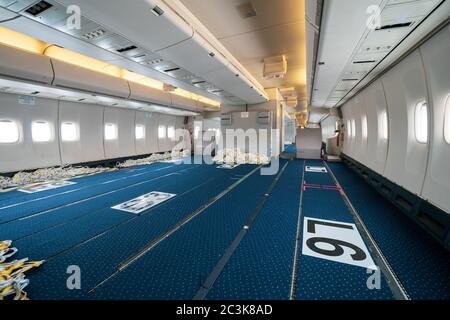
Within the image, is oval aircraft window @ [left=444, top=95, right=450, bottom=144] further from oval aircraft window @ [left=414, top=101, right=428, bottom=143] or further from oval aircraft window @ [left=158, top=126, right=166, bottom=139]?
oval aircraft window @ [left=158, top=126, right=166, bottom=139]

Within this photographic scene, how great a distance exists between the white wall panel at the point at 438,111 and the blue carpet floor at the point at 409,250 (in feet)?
1.96

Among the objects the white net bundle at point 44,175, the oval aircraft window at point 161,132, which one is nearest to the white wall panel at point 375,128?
the white net bundle at point 44,175

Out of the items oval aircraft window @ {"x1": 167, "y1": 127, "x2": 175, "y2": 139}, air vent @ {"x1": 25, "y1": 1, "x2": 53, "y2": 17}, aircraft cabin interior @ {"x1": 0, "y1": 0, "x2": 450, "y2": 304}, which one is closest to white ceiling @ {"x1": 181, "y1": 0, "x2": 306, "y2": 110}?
aircraft cabin interior @ {"x1": 0, "y1": 0, "x2": 450, "y2": 304}

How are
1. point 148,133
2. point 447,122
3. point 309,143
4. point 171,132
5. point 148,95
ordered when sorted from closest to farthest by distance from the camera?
point 447,122 → point 148,95 → point 309,143 → point 148,133 → point 171,132

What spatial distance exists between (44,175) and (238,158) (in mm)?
8483

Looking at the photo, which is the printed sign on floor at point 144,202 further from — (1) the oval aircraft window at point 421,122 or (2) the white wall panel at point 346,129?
(2) the white wall panel at point 346,129

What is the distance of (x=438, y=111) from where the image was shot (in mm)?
2961

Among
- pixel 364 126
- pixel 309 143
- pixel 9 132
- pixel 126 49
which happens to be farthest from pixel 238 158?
pixel 9 132

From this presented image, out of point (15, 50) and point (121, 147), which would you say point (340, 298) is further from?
point (121, 147)

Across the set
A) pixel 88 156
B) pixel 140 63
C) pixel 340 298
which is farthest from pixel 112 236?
pixel 88 156

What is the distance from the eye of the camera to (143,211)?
3.89 m

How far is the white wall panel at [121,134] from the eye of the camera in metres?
9.73

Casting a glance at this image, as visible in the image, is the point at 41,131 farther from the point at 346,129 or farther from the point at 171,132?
the point at 346,129

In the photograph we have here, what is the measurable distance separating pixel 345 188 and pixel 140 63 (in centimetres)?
653
